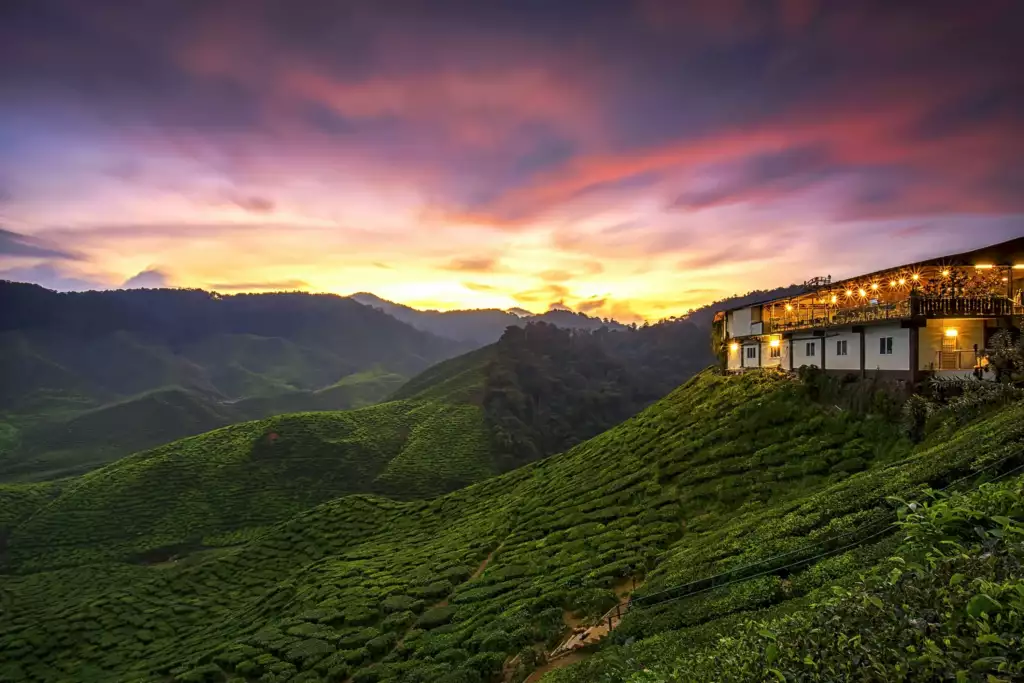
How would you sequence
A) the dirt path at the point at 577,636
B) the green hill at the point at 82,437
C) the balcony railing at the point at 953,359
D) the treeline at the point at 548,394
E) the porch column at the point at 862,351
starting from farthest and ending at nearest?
1. the green hill at the point at 82,437
2. the treeline at the point at 548,394
3. the porch column at the point at 862,351
4. the balcony railing at the point at 953,359
5. the dirt path at the point at 577,636

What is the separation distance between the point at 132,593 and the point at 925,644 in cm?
6053

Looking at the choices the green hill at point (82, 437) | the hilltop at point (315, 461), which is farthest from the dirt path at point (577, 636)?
the green hill at point (82, 437)

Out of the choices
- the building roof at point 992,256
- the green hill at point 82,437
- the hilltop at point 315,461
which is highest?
the building roof at point 992,256

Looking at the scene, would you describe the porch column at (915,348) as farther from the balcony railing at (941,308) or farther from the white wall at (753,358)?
the white wall at (753,358)

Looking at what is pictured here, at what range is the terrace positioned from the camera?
31.0m

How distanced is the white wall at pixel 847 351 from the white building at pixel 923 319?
0.07 m

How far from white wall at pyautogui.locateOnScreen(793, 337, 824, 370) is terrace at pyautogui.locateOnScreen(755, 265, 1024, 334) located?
123 centimetres

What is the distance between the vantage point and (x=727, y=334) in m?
58.2

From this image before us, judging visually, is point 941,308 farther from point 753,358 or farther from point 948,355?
point 753,358

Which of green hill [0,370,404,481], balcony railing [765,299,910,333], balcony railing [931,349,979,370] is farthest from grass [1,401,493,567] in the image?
green hill [0,370,404,481]

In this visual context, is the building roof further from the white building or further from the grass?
the grass

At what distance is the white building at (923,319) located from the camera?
30.8 meters

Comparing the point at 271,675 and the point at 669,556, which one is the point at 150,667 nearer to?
the point at 271,675

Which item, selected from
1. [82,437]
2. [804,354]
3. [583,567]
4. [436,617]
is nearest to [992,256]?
[804,354]
